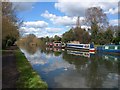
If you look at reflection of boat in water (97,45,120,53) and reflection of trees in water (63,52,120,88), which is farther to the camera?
reflection of boat in water (97,45,120,53)

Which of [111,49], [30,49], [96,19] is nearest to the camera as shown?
[111,49]

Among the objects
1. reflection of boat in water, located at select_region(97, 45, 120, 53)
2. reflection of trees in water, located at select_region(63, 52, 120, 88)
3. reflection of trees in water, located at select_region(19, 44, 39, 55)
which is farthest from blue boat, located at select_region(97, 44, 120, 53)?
reflection of trees in water, located at select_region(63, 52, 120, 88)

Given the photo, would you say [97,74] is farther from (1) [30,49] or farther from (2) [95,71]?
(1) [30,49]

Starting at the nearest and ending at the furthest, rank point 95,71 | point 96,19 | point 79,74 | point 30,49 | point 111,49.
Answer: point 79,74 < point 95,71 < point 111,49 < point 96,19 < point 30,49

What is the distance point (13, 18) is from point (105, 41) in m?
35.8

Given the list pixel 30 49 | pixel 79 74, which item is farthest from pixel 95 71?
pixel 30 49

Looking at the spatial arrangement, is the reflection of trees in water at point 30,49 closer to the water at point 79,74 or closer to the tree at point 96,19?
the tree at point 96,19

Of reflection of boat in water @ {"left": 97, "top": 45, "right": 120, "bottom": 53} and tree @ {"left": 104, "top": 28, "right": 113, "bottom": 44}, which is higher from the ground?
tree @ {"left": 104, "top": 28, "right": 113, "bottom": 44}

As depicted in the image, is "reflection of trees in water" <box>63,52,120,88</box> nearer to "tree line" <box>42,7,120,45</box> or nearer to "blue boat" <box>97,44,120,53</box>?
"blue boat" <box>97,44,120,53</box>

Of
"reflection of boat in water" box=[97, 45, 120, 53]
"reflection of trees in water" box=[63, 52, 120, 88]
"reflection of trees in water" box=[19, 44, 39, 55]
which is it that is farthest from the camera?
"reflection of trees in water" box=[19, 44, 39, 55]

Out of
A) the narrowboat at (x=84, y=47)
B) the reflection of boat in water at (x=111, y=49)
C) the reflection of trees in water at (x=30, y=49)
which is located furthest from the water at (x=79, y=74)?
the narrowboat at (x=84, y=47)

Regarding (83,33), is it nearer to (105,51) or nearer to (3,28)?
(105,51)

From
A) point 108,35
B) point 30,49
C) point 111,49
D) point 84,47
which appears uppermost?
point 108,35

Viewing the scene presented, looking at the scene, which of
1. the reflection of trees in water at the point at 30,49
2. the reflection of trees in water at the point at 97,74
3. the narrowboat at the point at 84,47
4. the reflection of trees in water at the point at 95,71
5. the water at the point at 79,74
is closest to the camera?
the water at the point at 79,74
